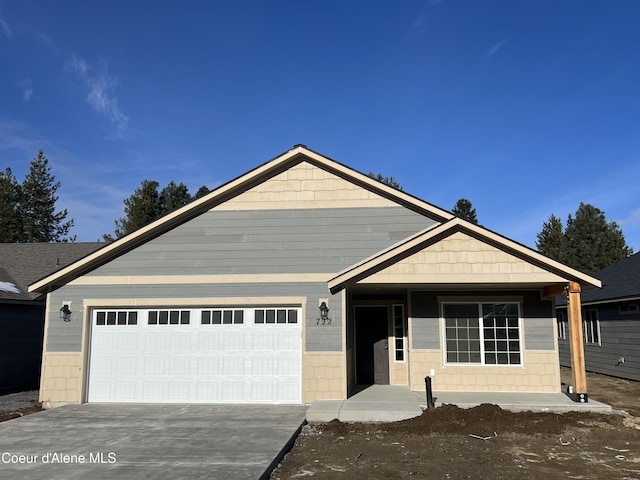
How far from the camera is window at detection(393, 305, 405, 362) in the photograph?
13766 millimetres

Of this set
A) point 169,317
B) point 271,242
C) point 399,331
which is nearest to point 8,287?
point 169,317

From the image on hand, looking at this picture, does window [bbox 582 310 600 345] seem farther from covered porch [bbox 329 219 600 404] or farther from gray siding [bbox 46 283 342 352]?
gray siding [bbox 46 283 342 352]

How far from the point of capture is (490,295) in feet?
41.9

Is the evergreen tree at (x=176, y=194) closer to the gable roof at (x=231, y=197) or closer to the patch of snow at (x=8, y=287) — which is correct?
the patch of snow at (x=8, y=287)

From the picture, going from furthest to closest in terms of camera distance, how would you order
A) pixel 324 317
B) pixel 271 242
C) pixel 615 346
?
pixel 615 346, pixel 271 242, pixel 324 317

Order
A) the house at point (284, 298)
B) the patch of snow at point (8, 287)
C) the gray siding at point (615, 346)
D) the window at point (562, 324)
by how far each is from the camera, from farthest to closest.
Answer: the window at point (562, 324) → the gray siding at point (615, 346) → the patch of snow at point (8, 287) → the house at point (284, 298)

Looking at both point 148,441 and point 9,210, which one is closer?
point 148,441

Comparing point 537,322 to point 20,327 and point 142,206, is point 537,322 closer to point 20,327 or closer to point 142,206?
point 20,327

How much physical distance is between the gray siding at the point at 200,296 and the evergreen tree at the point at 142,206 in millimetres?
25071

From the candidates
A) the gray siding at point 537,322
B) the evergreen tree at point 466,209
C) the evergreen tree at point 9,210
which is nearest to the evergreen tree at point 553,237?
the evergreen tree at point 466,209

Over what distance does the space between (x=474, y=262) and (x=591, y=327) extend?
1009 centimetres

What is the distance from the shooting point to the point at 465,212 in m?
43.2

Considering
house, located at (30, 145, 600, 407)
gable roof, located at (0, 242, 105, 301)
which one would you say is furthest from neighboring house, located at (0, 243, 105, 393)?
house, located at (30, 145, 600, 407)

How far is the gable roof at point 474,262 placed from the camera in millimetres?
11102
